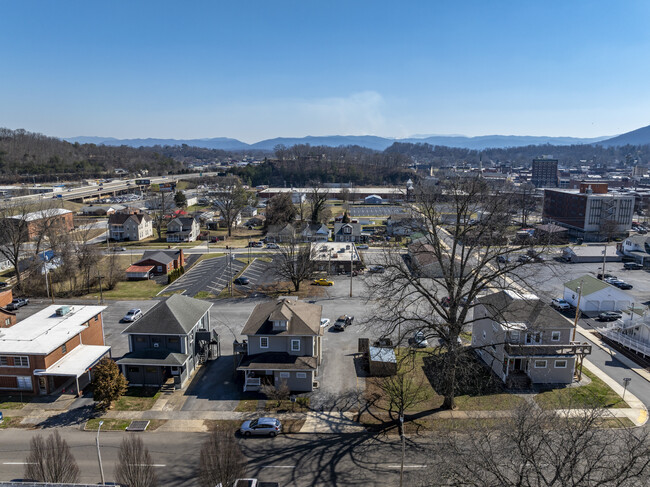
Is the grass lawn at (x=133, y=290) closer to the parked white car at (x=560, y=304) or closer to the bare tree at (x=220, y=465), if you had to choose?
the bare tree at (x=220, y=465)

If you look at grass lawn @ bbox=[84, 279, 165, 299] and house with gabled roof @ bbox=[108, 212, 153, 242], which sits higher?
house with gabled roof @ bbox=[108, 212, 153, 242]

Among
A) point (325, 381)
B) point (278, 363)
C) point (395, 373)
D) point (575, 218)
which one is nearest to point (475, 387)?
point (395, 373)

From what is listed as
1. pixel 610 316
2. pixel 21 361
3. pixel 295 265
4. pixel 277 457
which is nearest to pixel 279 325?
pixel 277 457

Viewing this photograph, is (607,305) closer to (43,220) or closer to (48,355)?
(48,355)

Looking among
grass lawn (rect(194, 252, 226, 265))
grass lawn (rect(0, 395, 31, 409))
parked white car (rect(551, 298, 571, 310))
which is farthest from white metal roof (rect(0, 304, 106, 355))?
parked white car (rect(551, 298, 571, 310))

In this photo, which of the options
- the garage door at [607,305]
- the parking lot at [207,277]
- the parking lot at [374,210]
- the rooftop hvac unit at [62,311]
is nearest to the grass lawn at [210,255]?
the parking lot at [207,277]

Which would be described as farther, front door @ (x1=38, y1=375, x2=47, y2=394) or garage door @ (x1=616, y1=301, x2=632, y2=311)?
garage door @ (x1=616, y1=301, x2=632, y2=311)

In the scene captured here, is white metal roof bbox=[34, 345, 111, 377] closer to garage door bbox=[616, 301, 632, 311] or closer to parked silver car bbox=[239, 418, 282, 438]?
parked silver car bbox=[239, 418, 282, 438]
